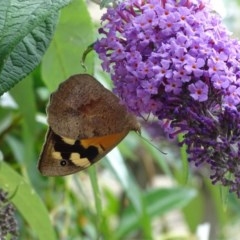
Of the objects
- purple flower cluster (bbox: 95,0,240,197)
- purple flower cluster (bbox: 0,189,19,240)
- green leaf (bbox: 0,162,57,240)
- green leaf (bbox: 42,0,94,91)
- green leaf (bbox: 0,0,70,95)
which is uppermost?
green leaf (bbox: 0,0,70,95)

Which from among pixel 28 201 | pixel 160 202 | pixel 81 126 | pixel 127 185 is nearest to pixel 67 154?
pixel 81 126

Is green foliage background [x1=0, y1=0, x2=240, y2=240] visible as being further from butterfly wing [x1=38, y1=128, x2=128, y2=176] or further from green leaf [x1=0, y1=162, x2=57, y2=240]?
butterfly wing [x1=38, y1=128, x2=128, y2=176]

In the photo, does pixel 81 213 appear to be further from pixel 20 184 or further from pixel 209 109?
pixel 209 109

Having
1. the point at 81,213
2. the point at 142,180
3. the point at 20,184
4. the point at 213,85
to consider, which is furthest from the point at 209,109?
the point at 142,180

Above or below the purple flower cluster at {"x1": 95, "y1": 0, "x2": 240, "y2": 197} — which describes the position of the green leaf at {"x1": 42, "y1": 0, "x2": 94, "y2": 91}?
below

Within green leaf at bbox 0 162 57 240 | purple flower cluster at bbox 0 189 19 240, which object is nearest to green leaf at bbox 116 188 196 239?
green leaf at bbox 0 162 57 240

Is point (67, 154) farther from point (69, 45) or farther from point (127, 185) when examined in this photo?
point (127, 185)

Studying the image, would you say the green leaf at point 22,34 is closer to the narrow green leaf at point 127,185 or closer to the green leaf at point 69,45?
the green leaf at point 69,45
